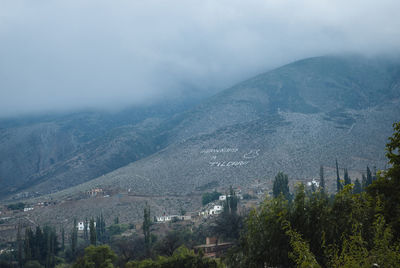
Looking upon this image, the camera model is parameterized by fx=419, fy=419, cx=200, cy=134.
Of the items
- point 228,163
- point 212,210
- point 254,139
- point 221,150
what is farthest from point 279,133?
point 212,210

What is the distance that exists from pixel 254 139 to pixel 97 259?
91961 mm

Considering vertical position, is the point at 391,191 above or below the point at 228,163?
below

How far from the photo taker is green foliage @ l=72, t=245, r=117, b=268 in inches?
1382

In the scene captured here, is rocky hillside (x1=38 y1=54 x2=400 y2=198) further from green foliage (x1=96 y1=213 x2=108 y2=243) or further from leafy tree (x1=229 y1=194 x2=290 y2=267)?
leafy tree (x1=229 y1=194 x2=290 y2=267)

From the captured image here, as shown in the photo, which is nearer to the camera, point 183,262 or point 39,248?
point 183,262

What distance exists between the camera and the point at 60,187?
5295 inches

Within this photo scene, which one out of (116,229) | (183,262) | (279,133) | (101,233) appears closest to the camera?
(183,262)

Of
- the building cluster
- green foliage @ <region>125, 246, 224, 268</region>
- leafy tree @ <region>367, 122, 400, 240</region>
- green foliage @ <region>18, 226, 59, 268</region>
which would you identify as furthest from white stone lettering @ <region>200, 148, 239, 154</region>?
leafy tree @ <region>367, 122, 400, 240</region>

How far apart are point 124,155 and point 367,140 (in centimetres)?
9218

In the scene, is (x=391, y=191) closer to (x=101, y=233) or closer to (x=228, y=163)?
(x=101, y=233)

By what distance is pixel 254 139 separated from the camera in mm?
124250

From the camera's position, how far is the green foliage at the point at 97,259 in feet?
115

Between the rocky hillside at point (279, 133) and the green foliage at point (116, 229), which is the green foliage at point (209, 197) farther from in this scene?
the green foliage at point (116, 229)

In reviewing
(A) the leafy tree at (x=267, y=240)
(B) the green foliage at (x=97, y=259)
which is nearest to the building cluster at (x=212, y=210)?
(B) the green foliage at (x=97, y=259)
